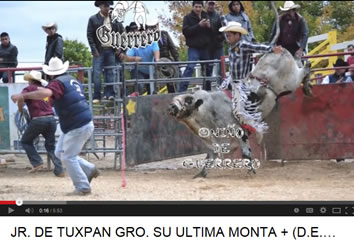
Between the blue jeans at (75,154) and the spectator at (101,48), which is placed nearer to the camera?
the blue jeans at (75,154)

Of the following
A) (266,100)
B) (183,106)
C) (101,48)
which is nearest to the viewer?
(183,106)

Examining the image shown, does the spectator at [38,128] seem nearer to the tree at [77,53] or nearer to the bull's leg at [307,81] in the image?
the tree at [77,53]

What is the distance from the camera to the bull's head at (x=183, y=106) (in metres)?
8.70

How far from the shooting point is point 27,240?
5.37 m

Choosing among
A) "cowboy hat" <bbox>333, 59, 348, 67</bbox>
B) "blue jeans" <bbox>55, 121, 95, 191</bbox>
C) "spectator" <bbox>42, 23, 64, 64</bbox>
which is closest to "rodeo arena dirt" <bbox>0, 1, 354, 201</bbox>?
"spectator" <bbox>42, 23, 64, 64</bbox>

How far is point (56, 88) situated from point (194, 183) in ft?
6.42

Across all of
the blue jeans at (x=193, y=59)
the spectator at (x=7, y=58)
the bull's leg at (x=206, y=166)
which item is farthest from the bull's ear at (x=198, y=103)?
the spectator at (x=7, y=58)

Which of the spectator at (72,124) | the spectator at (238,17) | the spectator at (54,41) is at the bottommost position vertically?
the spectator at (72,124)

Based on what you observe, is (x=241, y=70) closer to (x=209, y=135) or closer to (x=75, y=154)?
(x=209, y=135)

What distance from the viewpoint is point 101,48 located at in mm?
9828

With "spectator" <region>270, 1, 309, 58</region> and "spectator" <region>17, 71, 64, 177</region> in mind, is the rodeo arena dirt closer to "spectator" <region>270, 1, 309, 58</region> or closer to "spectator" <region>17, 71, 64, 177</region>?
"spectator" <region>17, 71, 64, 177</region>

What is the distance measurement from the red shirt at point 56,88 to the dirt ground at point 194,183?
95 centimetres

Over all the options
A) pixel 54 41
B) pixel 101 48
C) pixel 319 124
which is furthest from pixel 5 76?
pixel 319 124

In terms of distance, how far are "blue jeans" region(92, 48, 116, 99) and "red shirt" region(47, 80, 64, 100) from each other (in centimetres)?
249
